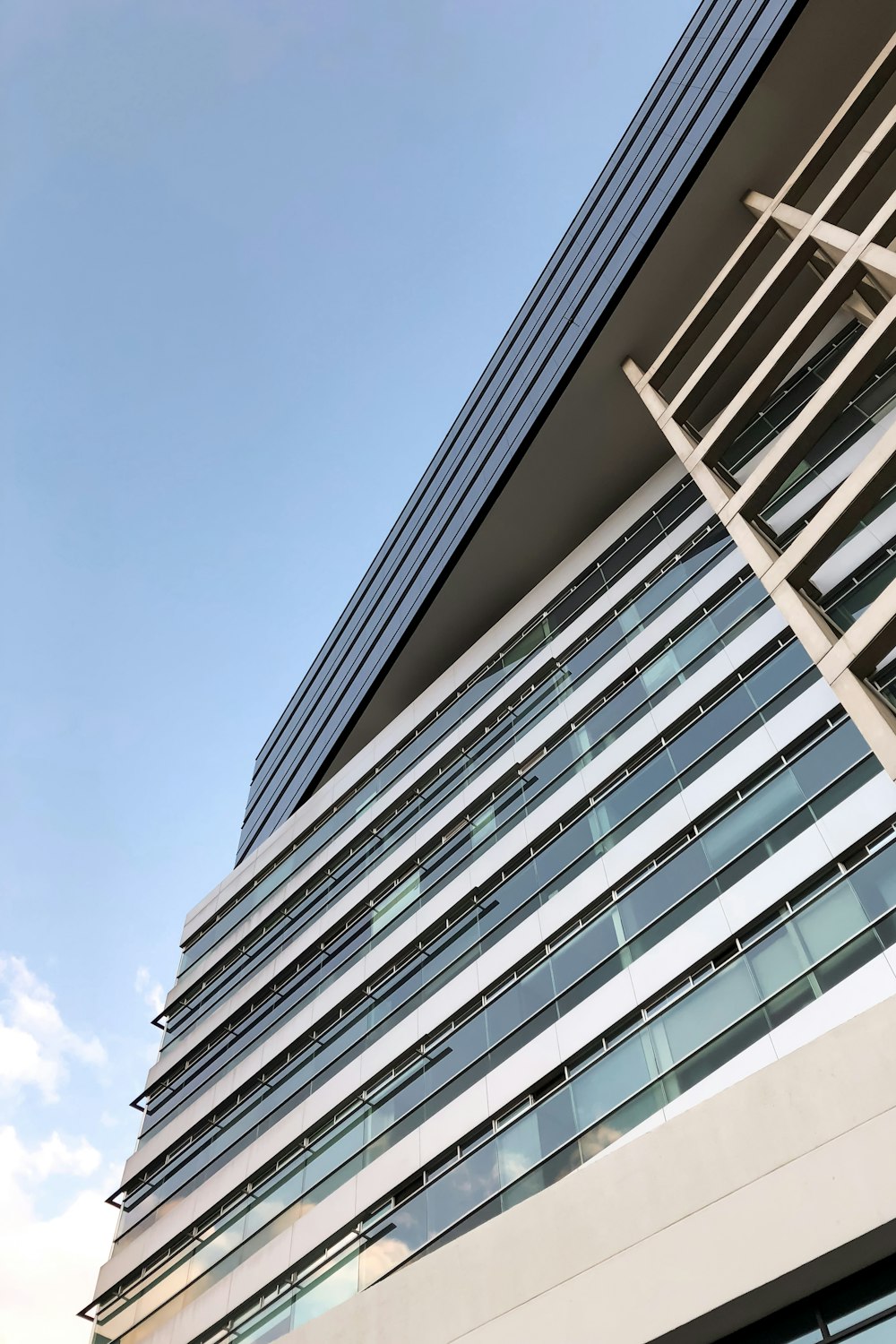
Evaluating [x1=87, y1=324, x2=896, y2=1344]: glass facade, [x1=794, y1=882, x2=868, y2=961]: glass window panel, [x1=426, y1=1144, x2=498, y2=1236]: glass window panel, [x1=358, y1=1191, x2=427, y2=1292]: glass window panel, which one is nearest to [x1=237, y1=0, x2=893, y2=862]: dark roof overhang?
[x1=87, y1=324, x2=896, y2=1344]: glass facade

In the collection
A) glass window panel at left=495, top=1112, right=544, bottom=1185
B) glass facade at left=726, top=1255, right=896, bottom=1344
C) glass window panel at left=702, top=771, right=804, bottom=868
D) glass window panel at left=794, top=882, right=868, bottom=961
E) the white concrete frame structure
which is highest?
the white concrete frame structure

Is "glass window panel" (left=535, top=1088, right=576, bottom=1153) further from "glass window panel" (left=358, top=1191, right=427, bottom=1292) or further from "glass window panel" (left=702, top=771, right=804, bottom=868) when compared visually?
"glass window panel" (left=702, top=771, right=804, bottom=868)

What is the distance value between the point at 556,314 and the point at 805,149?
24.5 feet

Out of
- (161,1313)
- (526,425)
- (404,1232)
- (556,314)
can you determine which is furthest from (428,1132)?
(556,314)

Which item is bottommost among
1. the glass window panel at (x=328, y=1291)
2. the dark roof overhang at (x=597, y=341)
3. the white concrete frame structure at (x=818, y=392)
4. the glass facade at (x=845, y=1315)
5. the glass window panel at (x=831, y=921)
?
the glass facade at (x=845, y=1315)

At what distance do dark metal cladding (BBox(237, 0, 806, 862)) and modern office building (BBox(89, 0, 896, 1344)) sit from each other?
175 millimetres

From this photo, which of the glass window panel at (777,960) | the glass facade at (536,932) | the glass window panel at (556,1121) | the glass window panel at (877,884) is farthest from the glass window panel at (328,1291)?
the glass window panel at (877,884)

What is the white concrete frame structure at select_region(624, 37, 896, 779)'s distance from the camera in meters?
13.8

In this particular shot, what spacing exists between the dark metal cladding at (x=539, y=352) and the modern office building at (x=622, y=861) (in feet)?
0.57

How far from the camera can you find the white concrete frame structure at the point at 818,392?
13797 mm

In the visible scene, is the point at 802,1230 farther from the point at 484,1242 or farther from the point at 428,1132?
the point at 428,1132

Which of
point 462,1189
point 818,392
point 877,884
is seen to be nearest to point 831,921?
point 877,884

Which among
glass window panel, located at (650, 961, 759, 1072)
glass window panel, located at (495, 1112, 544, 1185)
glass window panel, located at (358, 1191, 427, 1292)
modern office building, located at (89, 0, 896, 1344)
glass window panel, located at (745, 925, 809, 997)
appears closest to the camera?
modern office building, located at (89, 0, 896, 1344)

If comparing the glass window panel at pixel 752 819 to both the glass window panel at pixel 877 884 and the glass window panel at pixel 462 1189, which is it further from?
the glass window panel at pixel 462 1189
